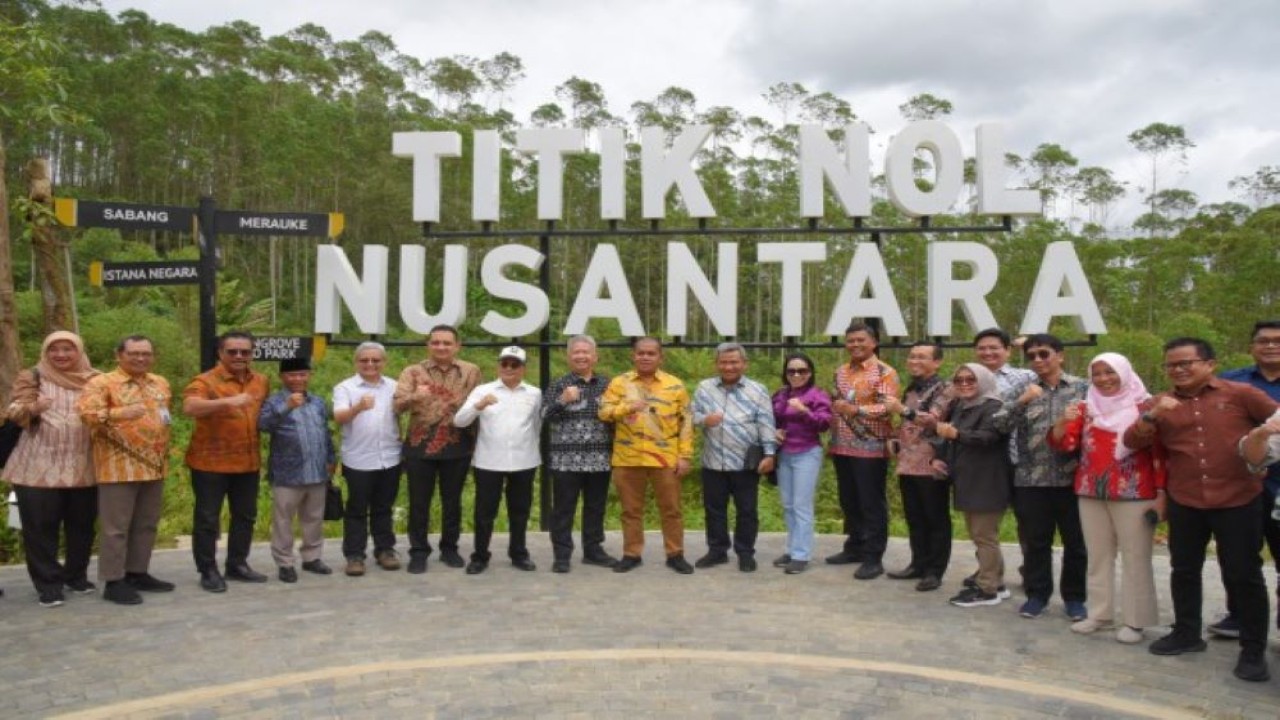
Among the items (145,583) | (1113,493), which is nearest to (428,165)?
(145,583)

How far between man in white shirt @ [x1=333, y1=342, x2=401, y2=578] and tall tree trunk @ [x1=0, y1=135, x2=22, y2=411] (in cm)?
289

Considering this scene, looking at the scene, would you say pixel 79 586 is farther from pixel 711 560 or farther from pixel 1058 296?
pixel 1058 296

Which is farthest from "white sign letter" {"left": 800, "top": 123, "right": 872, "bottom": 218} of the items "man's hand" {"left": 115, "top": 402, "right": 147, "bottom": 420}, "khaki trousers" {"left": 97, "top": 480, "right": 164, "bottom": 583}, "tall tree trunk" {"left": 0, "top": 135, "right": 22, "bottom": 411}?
"tall tree trunk" {"left": 0, "top": 135, "right": 22, "bottom": 411}

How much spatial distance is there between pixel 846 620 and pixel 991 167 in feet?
14.4

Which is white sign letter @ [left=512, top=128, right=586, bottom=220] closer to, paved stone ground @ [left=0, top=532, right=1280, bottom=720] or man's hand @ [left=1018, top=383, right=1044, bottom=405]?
paved stone ground @ [left=0, top=532, right=1280, bottom=720]

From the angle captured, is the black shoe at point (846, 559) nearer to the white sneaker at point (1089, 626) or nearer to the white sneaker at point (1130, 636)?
the white sneaker at point (1089, 626)

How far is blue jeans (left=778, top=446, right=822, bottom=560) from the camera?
6.25 meters

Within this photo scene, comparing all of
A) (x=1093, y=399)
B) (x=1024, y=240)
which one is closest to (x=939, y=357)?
(x=1093, y=399)

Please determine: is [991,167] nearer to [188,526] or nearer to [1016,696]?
[1016,696]

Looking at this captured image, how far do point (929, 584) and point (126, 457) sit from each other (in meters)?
5.00

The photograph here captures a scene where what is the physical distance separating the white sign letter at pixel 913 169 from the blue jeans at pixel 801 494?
103 inches

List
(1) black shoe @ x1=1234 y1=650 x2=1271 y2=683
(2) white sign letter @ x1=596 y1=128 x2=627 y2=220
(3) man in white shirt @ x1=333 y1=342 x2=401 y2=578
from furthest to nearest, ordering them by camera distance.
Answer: (2) white sign letter @ x1=596 y1=128 x2=627 y2=220 → (3) man in white shirt @ x1=333 y1=342 x2=401 y2=578 → (1) black shoe @ x1=1234 y1=650 x2=1271 y2=683

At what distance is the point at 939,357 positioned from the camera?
5.89 m

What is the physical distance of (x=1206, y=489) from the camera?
167 inches
